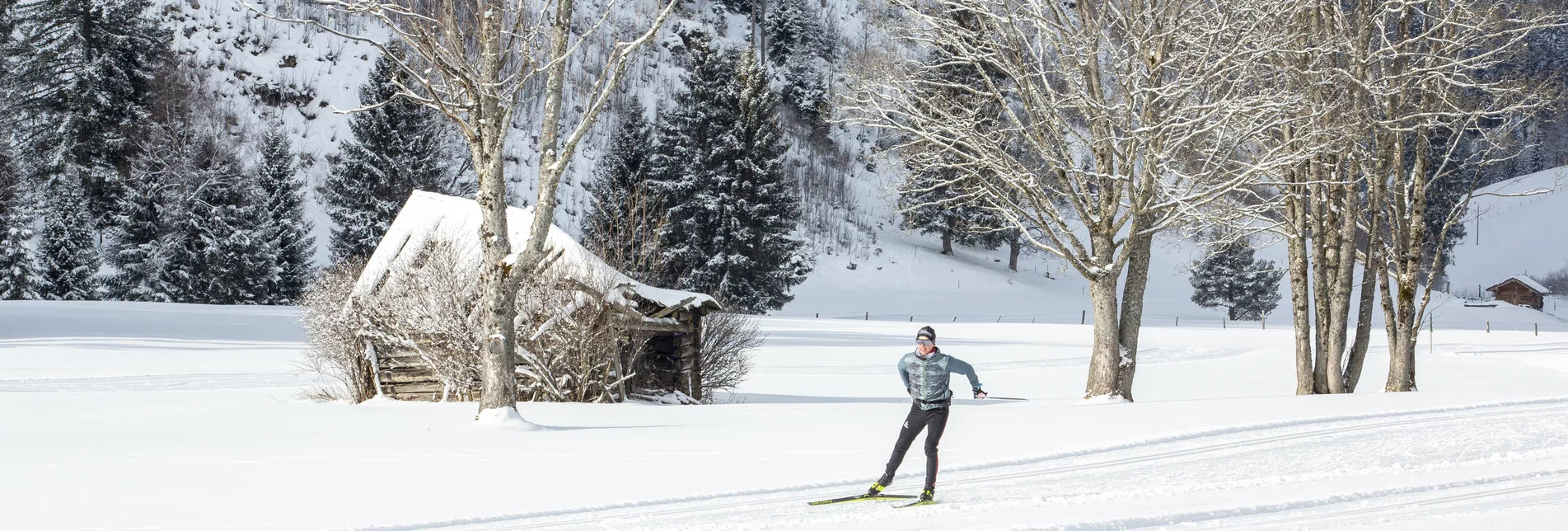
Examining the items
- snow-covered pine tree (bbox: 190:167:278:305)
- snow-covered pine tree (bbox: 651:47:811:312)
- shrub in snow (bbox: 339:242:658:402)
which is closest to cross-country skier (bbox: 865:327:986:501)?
shrub in snow (bbox: 339:242:658:402)

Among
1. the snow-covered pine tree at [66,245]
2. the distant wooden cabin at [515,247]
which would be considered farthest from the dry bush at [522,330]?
the snow-covered pine tree at [66,245]

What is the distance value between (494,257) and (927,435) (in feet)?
22.4

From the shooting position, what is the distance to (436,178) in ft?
156

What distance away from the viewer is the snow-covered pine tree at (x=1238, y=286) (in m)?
64.1

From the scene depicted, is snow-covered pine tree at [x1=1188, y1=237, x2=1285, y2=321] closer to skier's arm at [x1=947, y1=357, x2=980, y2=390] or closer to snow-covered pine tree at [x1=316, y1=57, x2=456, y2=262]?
snow-covered pine tree at [x1=316, y1=57, x2=456, y2=262]

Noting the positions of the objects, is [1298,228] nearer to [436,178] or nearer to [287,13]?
[436,178]

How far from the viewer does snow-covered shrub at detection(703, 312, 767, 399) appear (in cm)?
2198

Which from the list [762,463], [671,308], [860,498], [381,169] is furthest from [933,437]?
[381,169]

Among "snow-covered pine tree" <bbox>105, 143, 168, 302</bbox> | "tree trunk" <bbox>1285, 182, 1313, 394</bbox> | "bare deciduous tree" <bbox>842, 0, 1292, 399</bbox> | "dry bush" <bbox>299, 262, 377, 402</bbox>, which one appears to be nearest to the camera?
"bare deciduous tree" <bbox>842, 0, 1292, 399</bbox>

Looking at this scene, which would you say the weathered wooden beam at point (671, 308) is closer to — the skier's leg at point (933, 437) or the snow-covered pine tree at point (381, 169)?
the skier's leg at point (933, 437)

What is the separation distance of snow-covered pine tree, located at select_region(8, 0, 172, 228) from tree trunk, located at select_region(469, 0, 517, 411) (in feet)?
125

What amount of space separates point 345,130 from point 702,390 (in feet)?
146

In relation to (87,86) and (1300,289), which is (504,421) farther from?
(87,86)

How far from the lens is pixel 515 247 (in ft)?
66.9
